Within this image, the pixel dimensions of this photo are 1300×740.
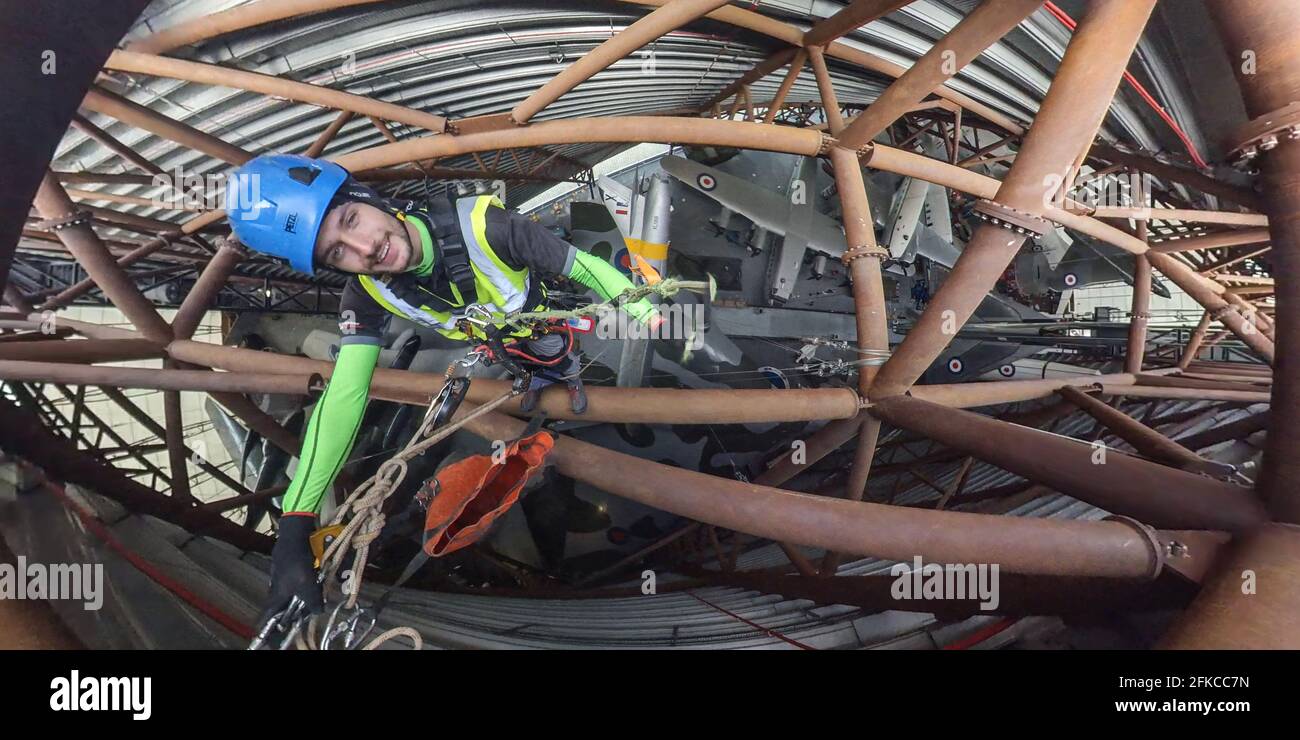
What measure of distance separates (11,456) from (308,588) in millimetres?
3380

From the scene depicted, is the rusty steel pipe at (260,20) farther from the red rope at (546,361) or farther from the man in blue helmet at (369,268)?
the red rope at (546,361)

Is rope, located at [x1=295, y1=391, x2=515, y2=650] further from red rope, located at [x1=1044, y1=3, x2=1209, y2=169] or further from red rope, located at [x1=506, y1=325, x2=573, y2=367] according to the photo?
red rope, located at [x1=1044, y1=3, x2=1209, y2=169]

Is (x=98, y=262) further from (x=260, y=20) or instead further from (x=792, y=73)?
(x=792, y=73)

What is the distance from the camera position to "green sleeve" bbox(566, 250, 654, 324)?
314 centimetres

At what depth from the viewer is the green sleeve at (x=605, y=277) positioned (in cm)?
314

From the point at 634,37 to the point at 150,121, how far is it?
15.4ft

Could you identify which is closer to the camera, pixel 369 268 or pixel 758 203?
pixel 369 268

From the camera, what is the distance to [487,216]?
3086mm

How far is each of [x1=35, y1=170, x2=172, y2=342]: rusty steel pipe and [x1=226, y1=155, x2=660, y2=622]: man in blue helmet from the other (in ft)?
7.23

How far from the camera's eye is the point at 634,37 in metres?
3.85
